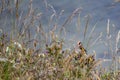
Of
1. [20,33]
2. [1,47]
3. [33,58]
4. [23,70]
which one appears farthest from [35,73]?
[20,33]

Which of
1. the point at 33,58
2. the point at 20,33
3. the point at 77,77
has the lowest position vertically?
the point at 77,77

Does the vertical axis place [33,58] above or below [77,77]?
above

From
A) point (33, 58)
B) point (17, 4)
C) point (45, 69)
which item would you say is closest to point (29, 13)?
point (17, 4)

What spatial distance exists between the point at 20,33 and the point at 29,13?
0.24 metres

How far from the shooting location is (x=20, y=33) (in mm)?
3580

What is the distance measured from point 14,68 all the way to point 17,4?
0.69 metres

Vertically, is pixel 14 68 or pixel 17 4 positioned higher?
pixel 17 4

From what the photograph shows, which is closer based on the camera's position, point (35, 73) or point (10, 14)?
point (35, 73)

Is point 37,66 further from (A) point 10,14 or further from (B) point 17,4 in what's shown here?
(A) point 10,14

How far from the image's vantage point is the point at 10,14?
3699 millimetres

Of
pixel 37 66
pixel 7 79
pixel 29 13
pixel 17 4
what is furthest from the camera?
pixel 29 13

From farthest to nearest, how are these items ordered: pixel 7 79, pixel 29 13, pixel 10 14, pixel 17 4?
1. pixel 10 14
2. pixel 29 13
3. pixel 17 4
4. pixel 7 79

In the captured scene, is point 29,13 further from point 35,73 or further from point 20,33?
point 35,73

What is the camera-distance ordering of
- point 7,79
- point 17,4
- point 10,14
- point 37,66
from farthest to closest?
point 10,14 → point 17,4 → point 37,66 → point 7,79
